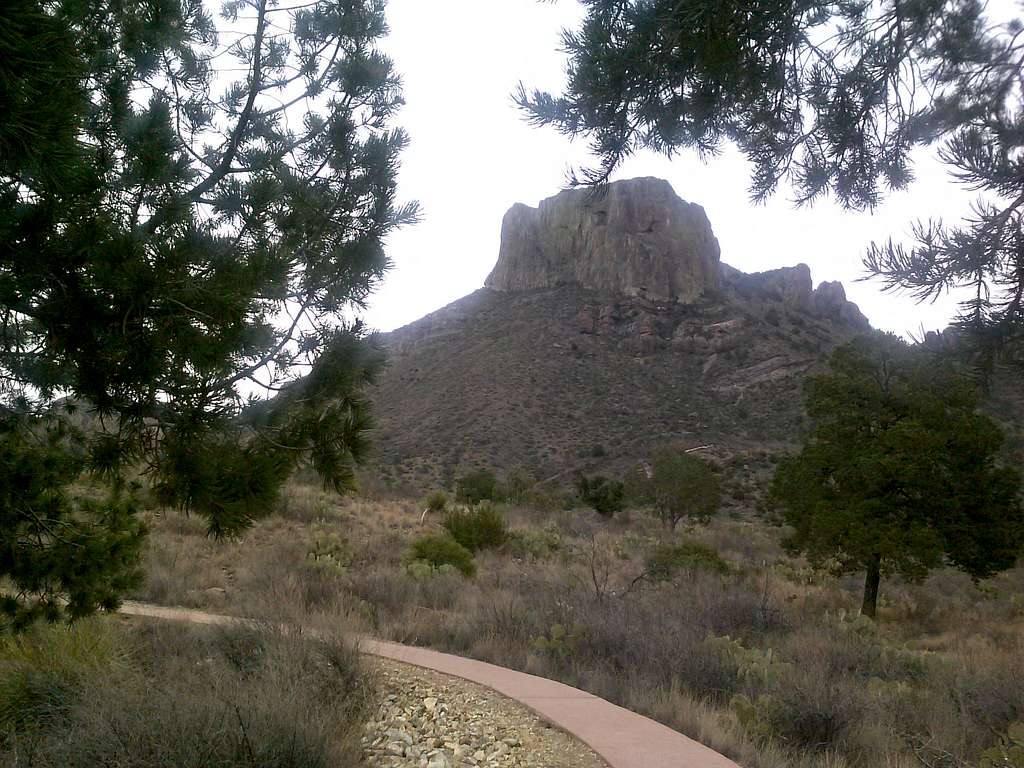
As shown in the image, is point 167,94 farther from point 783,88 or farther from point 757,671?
point 757,671

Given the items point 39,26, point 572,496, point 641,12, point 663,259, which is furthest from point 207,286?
point 663,259

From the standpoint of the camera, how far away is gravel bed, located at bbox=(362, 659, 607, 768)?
16.4ft

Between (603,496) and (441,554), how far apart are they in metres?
23.3

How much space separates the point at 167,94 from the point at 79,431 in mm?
2590

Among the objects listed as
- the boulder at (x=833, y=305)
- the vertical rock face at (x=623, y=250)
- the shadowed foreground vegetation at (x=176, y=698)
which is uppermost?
the vertical rock face at (x=623, y=250)

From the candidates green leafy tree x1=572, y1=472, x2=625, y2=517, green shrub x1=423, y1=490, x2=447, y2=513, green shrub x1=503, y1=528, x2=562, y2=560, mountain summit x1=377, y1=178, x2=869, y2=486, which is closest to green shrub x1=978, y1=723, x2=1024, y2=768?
green shrub x1=503, y1=528, x2=562, y2=560

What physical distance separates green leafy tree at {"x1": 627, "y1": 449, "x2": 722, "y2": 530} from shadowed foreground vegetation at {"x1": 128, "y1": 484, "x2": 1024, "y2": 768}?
1268cm

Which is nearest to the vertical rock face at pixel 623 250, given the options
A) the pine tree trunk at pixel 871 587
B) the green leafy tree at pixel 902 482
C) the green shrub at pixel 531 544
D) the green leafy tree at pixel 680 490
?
the green leafy tree at pixel 680 490

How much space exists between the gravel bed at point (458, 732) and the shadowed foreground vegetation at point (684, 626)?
1.18 m

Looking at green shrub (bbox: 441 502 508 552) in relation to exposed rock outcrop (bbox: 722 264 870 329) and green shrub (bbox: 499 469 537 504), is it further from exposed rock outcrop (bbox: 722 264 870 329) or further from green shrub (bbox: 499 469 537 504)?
exposed rock outcrop (bbox: 722 264 870 329)

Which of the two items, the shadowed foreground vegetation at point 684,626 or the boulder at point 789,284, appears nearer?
the shadowed foreground vegetation at point 684,626

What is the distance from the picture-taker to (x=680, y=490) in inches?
1362

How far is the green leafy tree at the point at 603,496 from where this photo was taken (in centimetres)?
3788

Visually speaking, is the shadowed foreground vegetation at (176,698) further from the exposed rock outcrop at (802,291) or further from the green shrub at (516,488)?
the exposed rock outcrop at (802,291)
